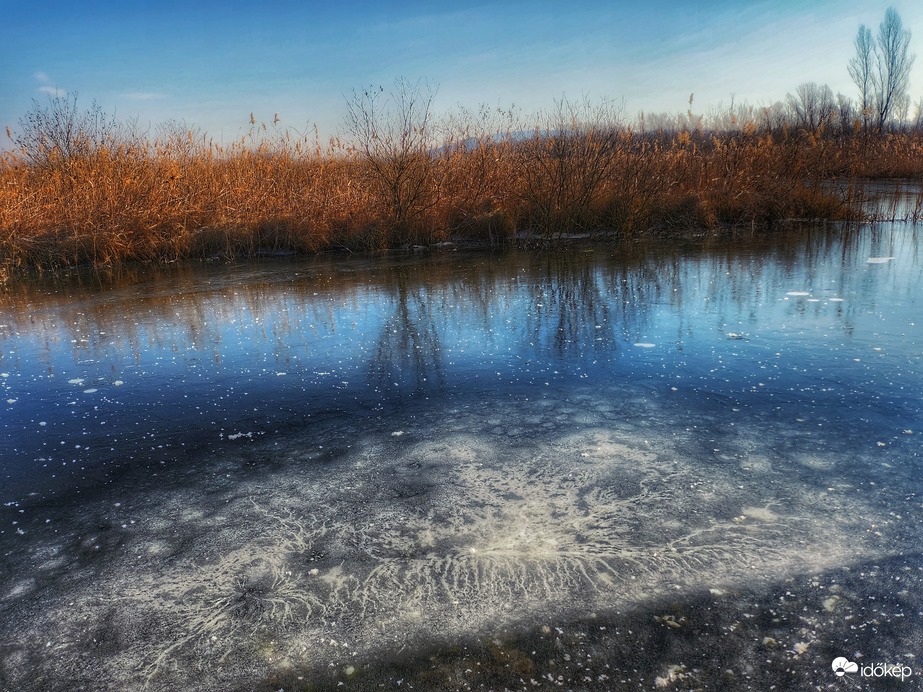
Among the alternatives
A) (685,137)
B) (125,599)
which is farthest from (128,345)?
(685,137)

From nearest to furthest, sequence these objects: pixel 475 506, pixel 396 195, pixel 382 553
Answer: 1. pixel 382 553
2. pixel 475 506
3. pixel 396 195

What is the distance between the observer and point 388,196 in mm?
13148

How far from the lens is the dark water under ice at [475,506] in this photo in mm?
1913

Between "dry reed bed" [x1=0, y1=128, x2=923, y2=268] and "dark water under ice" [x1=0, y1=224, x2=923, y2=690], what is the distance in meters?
7.32

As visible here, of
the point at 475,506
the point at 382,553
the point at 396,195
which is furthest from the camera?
the point at 396,195

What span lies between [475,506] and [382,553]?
49 cm

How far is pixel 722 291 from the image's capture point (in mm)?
6969

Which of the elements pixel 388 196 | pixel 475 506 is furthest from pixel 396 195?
pixel 475 506

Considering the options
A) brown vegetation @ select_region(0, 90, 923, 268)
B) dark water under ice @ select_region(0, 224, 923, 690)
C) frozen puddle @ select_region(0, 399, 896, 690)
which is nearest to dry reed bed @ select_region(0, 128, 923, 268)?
brown vegetation @ select_region(0, 90, 923, 268)

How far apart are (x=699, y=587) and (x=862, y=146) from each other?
1651 centimetres

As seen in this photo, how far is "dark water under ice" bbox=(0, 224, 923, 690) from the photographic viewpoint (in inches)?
75.3

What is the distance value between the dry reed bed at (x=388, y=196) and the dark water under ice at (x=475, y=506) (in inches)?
288

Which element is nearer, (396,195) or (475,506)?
(475,506)

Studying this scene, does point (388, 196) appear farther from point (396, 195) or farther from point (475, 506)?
point (475, 506)
